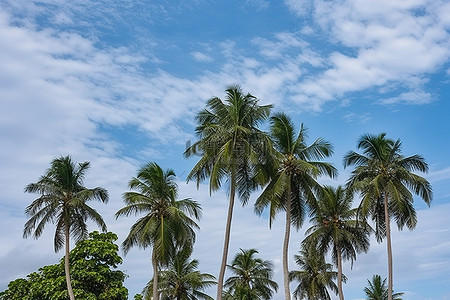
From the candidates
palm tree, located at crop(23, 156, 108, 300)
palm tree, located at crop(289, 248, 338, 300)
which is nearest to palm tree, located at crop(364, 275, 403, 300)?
palm tree, located at crop(289, 248, 338, 300)

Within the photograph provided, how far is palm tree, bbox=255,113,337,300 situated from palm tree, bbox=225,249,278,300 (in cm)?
1814

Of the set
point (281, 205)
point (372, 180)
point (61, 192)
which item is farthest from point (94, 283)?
point (372, 180)

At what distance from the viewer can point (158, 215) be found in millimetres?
36375

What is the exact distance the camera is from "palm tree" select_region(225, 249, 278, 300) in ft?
168

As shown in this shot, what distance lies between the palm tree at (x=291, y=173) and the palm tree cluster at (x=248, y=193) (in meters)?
0.06

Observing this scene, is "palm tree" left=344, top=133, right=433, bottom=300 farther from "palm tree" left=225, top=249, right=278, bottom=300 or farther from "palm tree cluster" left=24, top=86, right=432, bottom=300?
"palm tree" left=225, top=249, right=278, bottom=300

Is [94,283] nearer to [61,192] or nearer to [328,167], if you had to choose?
[61,192]

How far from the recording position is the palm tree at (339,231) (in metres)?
42.0

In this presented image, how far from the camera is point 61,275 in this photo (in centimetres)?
3934

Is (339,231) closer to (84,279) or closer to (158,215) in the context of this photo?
(158,215)

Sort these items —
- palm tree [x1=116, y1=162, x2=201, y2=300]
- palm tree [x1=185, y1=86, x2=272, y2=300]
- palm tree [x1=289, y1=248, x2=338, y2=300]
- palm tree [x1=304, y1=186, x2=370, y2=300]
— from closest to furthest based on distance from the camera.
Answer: palm tree [x1=185, y1=86, x2=272, y2=300] < palm tree [x1=116, y1=162, x2=201, y2=300] < palm tree [x1=304, y1=186, x2=370, y2=300] < palm tree [x1=289, y1=248, x2=338, y2=300]

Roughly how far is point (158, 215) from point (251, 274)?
18332 millimetres

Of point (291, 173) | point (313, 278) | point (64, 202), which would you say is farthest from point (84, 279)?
point (313, 278)

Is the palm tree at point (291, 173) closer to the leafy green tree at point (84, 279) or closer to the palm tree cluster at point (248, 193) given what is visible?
the palm tree cluster at point (248, 193)
